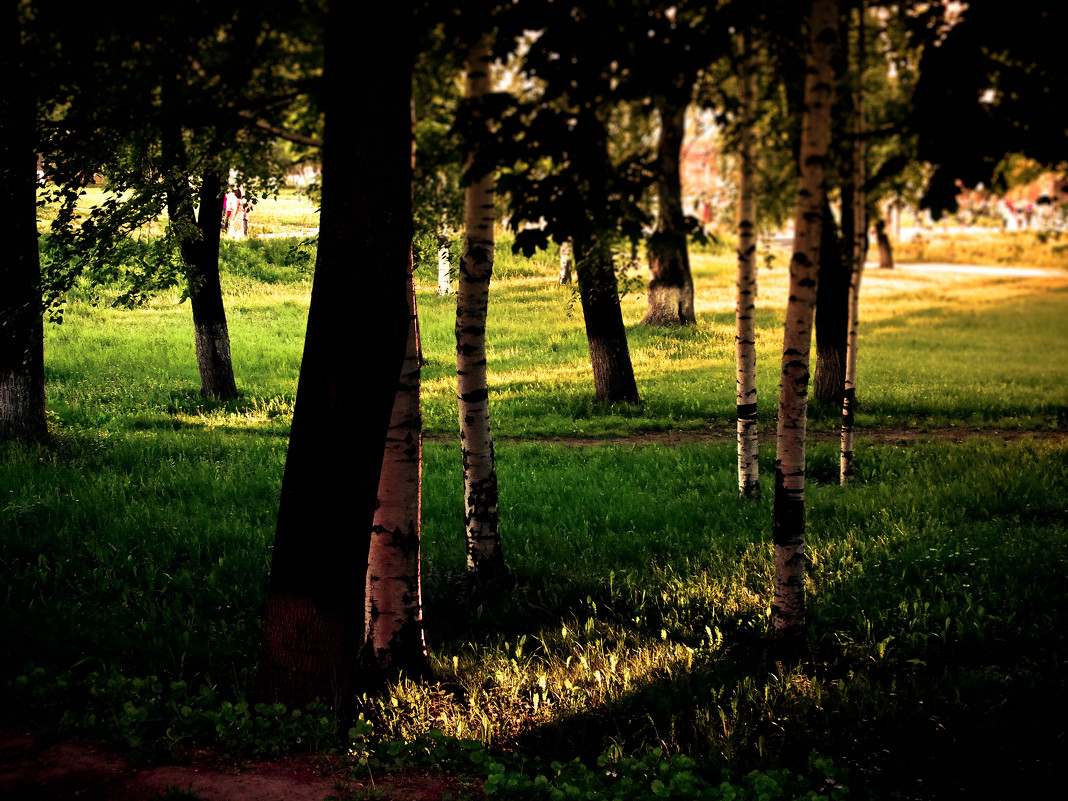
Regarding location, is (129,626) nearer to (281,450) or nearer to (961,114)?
(281,450)

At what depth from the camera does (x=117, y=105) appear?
202 inches

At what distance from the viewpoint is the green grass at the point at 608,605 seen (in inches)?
195

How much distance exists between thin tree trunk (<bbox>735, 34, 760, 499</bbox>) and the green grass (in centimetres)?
59

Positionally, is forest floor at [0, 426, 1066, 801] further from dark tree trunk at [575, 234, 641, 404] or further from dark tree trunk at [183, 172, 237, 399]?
dark tree trunk at [575, 234, 641, 404]

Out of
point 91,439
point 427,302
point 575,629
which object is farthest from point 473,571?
point 427,302

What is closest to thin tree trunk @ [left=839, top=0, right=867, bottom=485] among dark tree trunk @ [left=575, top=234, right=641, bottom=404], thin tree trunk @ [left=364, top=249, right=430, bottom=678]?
thin tree trunk @ [left=364, top=249, right=430, bottom=678]

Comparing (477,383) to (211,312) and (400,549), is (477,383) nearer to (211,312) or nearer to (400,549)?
Answer: (400,549)

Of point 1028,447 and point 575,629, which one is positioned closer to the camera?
point 575,629

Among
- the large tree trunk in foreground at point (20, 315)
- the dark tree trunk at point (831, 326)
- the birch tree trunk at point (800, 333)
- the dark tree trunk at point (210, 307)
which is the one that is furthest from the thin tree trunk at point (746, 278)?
the dark tree trunk at point (210, 307)

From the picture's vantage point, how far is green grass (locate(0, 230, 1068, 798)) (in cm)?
496

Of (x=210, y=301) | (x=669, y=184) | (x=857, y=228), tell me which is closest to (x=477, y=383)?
(x=669, y=184)

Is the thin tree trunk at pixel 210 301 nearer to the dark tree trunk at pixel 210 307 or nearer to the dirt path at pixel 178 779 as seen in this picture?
the dark tree trunk at pixel 210 307

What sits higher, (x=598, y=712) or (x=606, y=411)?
(x=606, y=411)

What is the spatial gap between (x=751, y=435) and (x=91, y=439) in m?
9.04
